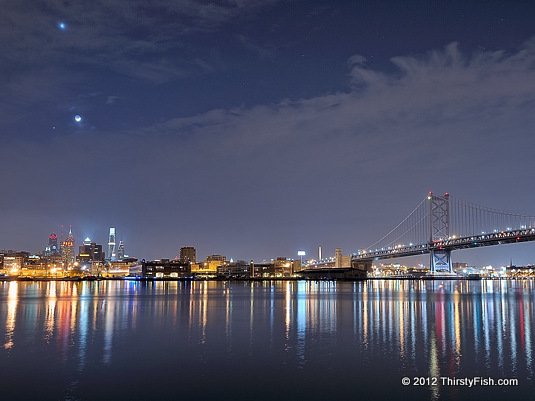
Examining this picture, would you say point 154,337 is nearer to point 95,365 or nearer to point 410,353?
point 95,365

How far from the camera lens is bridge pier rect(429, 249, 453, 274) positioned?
13775 centimetres

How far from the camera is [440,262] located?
143125 millimetres

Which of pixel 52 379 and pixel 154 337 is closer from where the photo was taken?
pixel 52 379

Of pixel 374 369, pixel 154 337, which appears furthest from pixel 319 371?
pixel 154 337

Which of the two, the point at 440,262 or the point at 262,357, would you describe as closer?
the point at 262,357

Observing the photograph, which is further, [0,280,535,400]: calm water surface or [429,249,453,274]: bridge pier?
[429,249,453,274]: bridge pier

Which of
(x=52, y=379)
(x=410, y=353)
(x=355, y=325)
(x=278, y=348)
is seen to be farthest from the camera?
(x=355, y=325)

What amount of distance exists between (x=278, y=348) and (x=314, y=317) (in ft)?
46.4

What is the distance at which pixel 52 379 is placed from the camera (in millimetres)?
17734

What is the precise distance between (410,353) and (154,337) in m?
13.2

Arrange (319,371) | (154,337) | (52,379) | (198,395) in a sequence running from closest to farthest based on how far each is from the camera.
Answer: (198,395), (52,379), (319,371), (154,337)

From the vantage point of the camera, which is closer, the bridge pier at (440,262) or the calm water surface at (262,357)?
the calm water surface at (262,357)

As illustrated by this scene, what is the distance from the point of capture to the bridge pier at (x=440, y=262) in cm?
13775

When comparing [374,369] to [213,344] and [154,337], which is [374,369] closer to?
[213,344]
